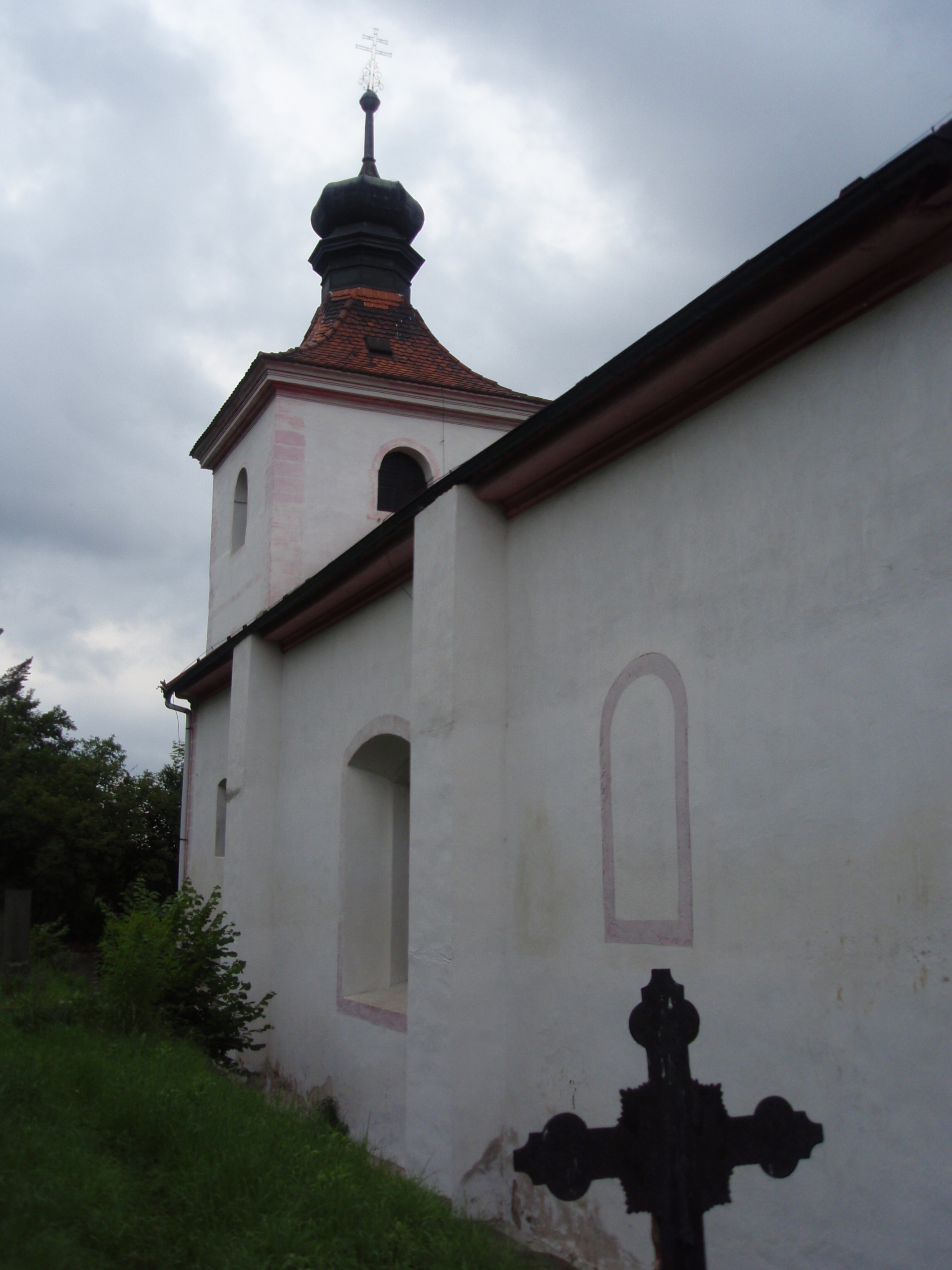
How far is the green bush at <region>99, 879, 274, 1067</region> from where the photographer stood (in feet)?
30.8

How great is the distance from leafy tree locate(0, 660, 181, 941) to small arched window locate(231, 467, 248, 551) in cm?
1182

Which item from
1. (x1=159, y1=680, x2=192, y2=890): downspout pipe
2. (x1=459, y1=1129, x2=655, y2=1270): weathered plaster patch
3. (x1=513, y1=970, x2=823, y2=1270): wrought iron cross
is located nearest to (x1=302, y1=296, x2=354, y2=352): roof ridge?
(x1=159, y1=680, x2=192, y2=890): downspout pipe

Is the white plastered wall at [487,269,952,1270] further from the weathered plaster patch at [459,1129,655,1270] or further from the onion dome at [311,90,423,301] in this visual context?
the onion dome at [311,90,423,301]

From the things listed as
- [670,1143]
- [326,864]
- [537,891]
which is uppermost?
[326,864]

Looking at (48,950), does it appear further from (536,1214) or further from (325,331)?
(536,1214)

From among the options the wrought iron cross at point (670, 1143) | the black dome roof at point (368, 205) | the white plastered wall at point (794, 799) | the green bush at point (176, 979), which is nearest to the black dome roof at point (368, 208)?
the black dome roof at point (368, 205)

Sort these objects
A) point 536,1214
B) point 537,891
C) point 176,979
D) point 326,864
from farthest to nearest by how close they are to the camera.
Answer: point 326,864 < point 176,979 < point 537,891 < point 536,1214

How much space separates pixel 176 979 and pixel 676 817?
18.2 feet

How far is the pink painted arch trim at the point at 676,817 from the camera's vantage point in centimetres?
600

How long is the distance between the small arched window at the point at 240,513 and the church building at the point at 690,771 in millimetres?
5647

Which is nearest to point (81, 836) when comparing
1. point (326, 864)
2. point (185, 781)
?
point (185, 781)

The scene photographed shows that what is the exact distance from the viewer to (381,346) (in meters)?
16.4

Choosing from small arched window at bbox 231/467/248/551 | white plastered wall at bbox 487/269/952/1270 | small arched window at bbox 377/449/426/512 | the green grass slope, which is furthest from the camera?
small arched window at bbox 231/467/248/551

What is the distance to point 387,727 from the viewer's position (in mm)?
9867
